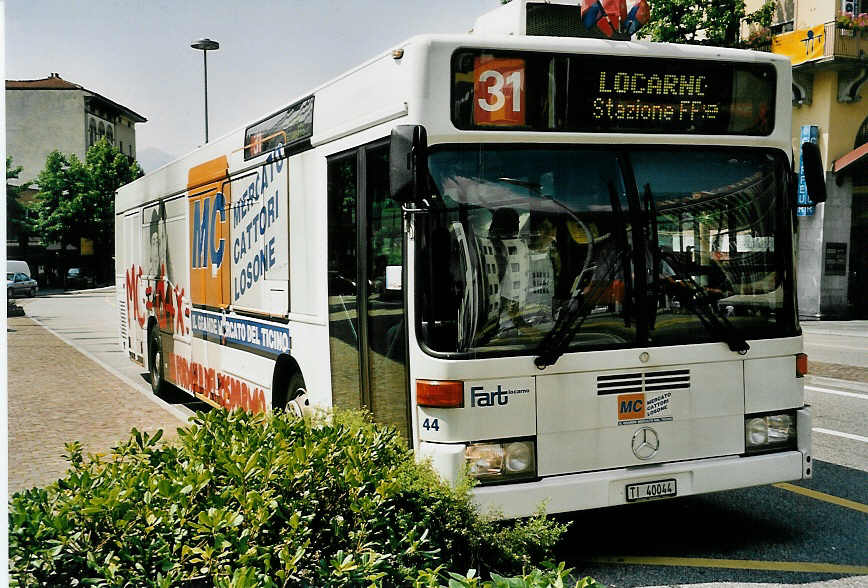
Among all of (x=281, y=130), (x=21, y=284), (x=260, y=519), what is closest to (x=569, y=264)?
(x=260, y=519)

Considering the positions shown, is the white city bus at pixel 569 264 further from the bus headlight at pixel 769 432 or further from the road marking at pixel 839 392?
the road marking at pixel 839 392

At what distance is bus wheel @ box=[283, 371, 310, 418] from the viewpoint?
24.1 ft

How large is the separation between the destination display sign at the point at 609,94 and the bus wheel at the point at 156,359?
28.4 feet

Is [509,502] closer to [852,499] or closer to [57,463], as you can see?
[852,499]

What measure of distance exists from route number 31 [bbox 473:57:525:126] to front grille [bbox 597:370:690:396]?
1.56 meters

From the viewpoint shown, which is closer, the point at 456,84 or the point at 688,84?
the point at 456,84

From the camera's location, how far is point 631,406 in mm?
5703

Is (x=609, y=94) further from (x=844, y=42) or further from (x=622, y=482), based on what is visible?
(x=844, y=42)

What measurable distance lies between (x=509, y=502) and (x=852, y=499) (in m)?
3.49

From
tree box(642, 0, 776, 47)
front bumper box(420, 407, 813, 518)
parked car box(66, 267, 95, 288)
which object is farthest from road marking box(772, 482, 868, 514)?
parked car box(66, 267, 95, 288)

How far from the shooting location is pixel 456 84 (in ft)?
18.0

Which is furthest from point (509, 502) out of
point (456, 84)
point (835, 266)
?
point (835, 266)

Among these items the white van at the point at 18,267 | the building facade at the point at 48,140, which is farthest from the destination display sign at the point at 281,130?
the white van at the point at 18,267

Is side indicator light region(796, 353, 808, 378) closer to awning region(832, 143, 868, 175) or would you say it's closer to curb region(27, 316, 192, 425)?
curb region(27, 316, 192, 425)
